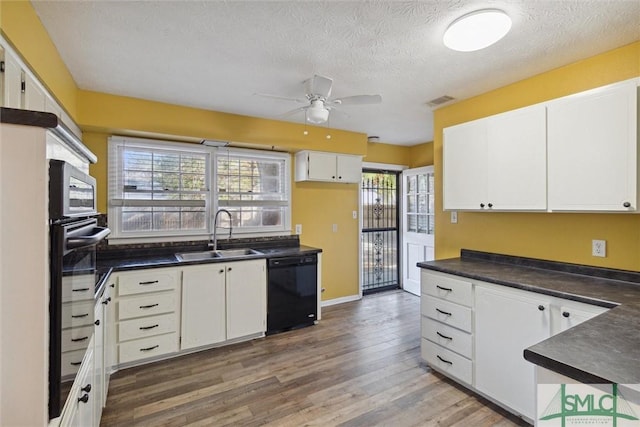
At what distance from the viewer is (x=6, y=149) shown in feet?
2.68

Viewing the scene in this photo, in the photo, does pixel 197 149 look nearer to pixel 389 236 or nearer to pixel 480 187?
pixel 480 187

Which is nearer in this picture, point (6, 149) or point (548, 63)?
point (6, 149)

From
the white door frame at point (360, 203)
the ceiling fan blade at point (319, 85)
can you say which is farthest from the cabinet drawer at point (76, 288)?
the white door frame at point (360, 203)

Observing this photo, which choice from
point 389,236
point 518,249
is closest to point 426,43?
point 518,249

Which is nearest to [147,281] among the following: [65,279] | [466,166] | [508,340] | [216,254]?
[216,254]

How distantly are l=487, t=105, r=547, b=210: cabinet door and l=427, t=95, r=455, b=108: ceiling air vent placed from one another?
0.61m

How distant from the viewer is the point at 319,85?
94.9 inches

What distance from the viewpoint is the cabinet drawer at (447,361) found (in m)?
2.30

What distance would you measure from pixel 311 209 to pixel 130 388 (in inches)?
107

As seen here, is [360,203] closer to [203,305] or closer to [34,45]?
[203,305]

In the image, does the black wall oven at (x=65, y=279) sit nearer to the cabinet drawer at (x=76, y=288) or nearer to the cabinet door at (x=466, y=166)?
the cabinet drawer at (x=76, y=288)

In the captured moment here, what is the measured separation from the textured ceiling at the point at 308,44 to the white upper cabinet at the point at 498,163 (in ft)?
1.37

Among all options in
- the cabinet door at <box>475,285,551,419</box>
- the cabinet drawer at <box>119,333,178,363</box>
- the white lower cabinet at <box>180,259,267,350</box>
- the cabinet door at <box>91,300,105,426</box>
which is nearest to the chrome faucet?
the white lower cabinet at <box>180,259,267,350</box>

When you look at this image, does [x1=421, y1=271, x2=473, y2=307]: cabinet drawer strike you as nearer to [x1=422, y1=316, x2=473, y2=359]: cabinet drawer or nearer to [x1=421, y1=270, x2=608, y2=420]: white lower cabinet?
[x1=421, y1=270, x2=608, y2=420]: white lower cabinet
